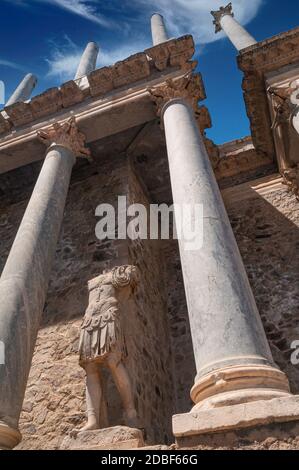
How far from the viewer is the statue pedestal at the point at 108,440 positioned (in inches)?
143

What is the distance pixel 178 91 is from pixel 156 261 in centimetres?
384

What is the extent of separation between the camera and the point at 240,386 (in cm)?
299

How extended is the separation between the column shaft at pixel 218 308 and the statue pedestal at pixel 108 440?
883 millimetres

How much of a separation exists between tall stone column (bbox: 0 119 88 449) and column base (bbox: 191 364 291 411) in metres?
1.93

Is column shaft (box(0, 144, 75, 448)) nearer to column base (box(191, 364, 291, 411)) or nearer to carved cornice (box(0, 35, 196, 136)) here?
column base (box(191, 364, 291, 411))

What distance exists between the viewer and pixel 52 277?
795 cm

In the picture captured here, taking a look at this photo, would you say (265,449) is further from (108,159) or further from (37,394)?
(108,159)

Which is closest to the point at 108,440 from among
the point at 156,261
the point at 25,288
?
the point at 25,288

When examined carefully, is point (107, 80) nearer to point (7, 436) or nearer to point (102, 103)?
point (102, 103)

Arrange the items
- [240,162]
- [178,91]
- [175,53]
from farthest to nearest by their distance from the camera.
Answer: [240,162]
[175,53]
[178,91]

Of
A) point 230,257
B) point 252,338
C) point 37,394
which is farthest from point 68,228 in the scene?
point 252,338

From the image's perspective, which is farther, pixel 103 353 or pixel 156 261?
pixel 156 261

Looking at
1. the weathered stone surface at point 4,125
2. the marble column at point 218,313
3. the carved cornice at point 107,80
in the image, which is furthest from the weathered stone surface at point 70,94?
the marble column at point 218,313

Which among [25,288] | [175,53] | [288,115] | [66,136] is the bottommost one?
[25,288]
